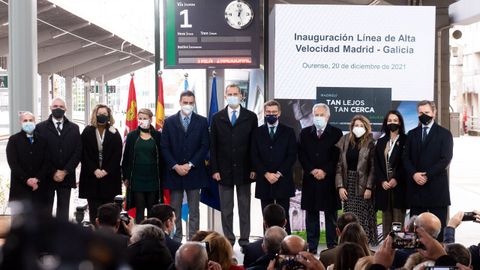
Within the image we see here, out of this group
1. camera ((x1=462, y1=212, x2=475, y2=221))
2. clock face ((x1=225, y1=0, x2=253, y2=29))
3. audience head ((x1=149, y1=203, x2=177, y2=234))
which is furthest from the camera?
clock face ((x1=225, y1=0, x2=253, y2=29))

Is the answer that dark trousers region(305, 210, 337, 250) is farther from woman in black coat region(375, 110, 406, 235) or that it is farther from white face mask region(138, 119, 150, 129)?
white face mask region(138, 119, 150, 129)

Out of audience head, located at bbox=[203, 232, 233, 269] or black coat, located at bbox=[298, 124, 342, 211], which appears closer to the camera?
audience head, located at bbox=[203, 232, 233, 269]

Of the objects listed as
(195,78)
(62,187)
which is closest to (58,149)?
(62,187)

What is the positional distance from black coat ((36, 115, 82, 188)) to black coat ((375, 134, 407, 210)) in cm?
300

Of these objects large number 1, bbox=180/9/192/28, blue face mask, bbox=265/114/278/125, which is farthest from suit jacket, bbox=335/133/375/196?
large number 1, bbox=180/9/192/28

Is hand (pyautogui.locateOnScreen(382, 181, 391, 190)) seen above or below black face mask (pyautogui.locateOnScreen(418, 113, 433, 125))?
below

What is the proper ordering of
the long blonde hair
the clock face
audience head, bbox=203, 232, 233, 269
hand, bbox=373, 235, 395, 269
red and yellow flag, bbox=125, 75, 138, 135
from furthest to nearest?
red and yellow flag, bbox=125, 75, 138, 135
the clock face
the long blonde hair
audience head, bbox=203, 232, 233, 269
hand, bbox=373, 235, 395, 269

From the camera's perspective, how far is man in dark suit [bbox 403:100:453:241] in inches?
305

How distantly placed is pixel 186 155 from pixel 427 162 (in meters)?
2.39

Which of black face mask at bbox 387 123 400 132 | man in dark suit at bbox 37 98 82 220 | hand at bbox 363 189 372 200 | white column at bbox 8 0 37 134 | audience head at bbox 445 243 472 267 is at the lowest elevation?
hand at bbox 363 189 372 200

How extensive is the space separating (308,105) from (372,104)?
71 cm

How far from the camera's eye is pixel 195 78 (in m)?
13.2

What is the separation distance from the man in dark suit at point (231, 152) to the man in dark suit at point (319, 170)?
21.9 inches

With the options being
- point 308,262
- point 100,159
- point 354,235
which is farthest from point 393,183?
point 308,262
